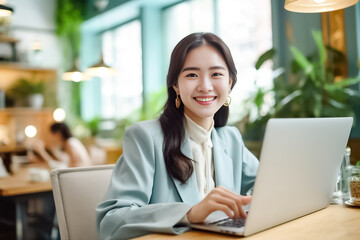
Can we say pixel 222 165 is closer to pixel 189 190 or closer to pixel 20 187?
pixel 189 190

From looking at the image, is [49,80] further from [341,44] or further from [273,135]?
[273,135]

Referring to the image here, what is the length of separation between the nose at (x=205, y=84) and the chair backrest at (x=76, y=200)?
511 millimetres

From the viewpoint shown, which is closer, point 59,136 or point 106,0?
point 59,136

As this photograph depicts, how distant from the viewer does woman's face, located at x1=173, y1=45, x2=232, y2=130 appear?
1.33 metres

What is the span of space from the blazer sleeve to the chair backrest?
24 centimetres

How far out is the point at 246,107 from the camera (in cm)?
410

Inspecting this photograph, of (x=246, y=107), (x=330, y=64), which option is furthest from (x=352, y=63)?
(x=246, y=107)

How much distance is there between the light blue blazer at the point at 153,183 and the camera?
1.06m

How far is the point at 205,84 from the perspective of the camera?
4.34 ft

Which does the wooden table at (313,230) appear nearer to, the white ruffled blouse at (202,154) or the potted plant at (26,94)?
the white ruffled blouse at (202,154)

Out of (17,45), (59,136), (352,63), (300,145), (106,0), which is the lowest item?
(59,136)

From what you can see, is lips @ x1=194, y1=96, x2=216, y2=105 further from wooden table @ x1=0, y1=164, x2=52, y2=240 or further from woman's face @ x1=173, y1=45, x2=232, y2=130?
wooden table @ x1=0, y1=164, x2=52, y2=240

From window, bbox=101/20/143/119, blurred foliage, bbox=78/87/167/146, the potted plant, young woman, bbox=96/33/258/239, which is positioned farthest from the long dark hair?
the potted plant

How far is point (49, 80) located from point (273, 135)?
6.71 meters
